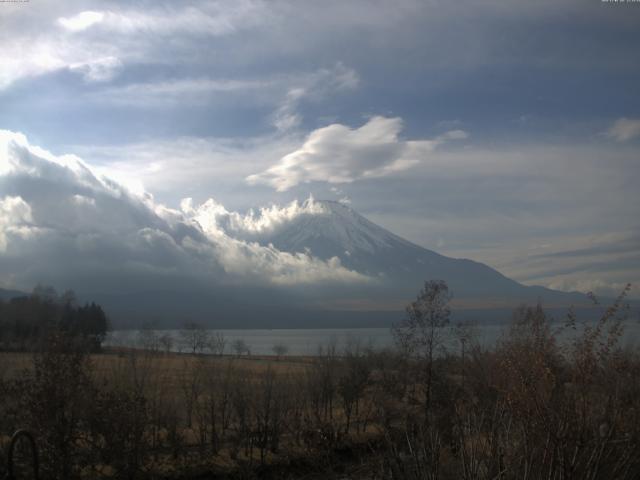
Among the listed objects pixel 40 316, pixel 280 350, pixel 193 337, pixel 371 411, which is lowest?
pixel 280 350

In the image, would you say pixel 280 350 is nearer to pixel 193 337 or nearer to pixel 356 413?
pixel 193 337

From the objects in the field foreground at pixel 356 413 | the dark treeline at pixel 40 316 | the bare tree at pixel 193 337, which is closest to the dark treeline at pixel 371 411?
the field foreground at pixel 356 413

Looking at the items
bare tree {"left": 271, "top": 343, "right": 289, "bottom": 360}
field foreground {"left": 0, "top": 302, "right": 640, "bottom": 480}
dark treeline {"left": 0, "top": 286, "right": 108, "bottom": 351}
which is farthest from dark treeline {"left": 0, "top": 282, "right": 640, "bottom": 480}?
bare tree {"left": 271, "top": 343, "right": 289, "bottom": 360}

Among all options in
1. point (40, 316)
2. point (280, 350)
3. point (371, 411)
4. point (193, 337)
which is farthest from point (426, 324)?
point (280, 350)

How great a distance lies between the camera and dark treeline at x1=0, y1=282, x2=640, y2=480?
29.1 feet

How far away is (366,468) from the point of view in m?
27.9

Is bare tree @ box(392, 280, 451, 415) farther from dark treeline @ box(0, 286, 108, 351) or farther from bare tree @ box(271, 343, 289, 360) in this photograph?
bare tree @ box(271, 343, 289, 360)

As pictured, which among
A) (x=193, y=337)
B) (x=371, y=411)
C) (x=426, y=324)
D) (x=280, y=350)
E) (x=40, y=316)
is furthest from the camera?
(x=280, y=350)

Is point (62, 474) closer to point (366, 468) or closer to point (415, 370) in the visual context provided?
point (366, 468)

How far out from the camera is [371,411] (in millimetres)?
37500

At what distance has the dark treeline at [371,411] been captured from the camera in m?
8.86

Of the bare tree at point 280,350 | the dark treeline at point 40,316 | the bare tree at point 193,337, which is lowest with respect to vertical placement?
the bare tree at point 280,350

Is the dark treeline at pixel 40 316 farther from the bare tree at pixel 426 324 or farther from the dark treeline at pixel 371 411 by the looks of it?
the bare tree at pixel 426 324

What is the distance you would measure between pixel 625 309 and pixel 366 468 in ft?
63.4
